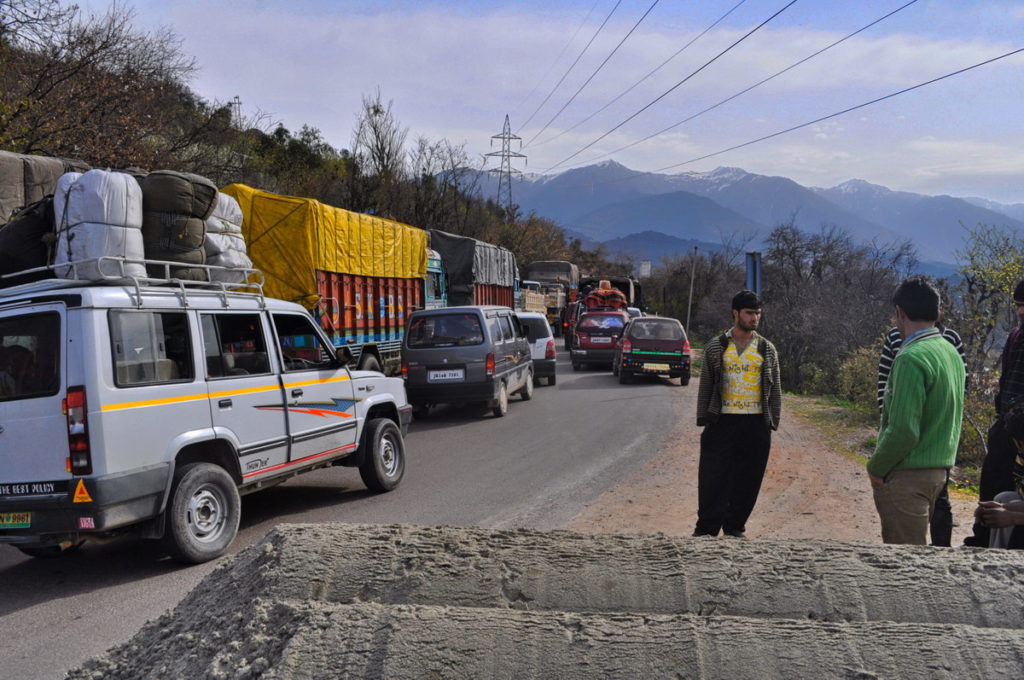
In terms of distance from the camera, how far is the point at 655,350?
19.0 m

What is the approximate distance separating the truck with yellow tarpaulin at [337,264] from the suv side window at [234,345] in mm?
3389

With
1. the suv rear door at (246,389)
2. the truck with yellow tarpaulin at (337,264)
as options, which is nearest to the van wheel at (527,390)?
the truck with yellow tarpaulin at (337,264)

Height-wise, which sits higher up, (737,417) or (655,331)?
(655,331)

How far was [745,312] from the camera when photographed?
5.34 meters

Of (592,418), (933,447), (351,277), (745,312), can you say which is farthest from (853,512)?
(351,277)

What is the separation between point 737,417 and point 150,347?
13.8ft

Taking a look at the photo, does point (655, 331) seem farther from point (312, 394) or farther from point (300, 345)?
point (312, 394)

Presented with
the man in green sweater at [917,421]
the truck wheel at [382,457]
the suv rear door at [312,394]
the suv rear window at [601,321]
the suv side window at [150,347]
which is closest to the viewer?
the man in green sweater at [917,421]

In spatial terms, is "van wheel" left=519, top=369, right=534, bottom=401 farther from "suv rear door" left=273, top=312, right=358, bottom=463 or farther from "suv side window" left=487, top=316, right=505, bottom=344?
"suv rear door" left=273, top=312, right=358, bottom=463

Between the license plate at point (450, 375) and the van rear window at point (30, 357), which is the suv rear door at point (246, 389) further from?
the license plate at point (450, 375)

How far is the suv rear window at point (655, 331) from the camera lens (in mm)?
19031

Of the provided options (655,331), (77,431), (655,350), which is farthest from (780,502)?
(655,331)

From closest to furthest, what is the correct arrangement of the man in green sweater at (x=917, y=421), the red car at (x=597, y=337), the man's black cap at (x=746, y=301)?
1. the man in green sweater at (x=917, y=421)
2. the man's black cap at (x=746, y=301)
3. the red car at (x=597, y=337)

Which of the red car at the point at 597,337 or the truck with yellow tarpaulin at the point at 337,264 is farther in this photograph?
the red car at the point at 597,337
